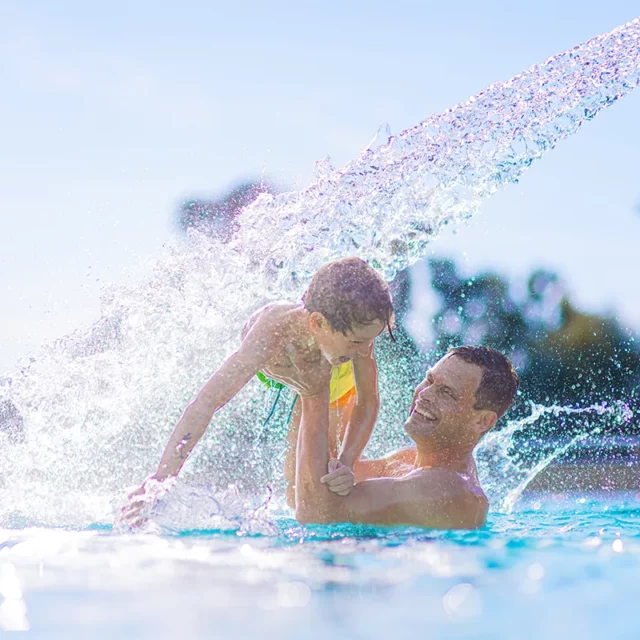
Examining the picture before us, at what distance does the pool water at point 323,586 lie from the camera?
244cm

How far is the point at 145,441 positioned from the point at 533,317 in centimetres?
2145

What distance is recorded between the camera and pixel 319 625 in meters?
2.41

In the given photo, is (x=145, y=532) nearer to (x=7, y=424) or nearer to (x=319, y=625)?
(x=319, y=625)

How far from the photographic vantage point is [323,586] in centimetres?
288

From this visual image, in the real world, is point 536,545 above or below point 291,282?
below

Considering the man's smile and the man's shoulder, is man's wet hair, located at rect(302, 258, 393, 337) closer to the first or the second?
the man's smile

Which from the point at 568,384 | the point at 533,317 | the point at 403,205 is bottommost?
the point at 568,384

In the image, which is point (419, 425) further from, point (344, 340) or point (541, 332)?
point (541, 332)

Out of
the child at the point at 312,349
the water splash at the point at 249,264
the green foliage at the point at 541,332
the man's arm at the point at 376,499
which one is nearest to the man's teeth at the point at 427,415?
the man's arm at the point at 376,499

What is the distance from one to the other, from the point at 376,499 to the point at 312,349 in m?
1.03

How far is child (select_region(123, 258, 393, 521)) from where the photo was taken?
4.97 meters

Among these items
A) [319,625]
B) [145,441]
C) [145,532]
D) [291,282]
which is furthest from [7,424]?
[319,625]

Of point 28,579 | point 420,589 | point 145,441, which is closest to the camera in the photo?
point 420,589

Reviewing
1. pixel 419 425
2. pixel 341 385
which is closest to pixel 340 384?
pixel 341 385
